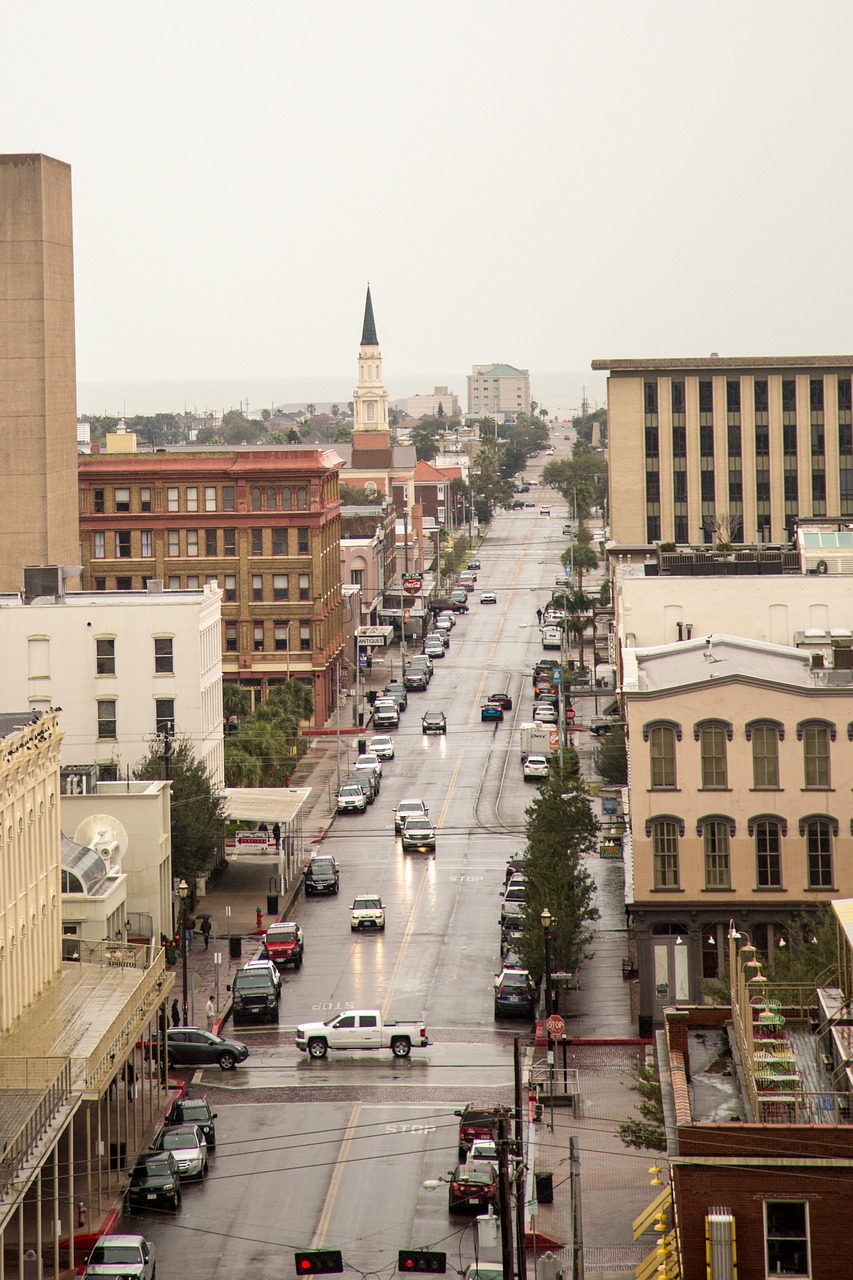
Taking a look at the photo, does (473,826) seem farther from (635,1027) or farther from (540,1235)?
(540,1235)

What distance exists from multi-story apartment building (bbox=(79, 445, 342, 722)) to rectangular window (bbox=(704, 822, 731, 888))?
66336mm

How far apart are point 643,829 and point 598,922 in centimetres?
1433

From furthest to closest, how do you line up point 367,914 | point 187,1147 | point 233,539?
point 233,539 → point 367,914 → point 187,1147

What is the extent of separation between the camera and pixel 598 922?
74.8 m

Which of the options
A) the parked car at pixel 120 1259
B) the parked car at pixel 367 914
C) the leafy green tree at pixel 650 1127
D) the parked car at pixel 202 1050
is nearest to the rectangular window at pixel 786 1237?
the leafy green tree at pixel 650 1127

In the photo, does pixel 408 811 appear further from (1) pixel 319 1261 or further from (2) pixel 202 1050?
(1) pixel 319 1261

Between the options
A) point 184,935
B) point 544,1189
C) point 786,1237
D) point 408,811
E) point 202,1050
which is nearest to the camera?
point 786,1237

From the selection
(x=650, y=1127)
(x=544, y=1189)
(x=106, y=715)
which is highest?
(x=106, y=715)

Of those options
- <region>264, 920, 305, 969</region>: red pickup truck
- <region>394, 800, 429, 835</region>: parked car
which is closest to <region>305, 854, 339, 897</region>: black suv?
<region>394, 800, 429, 835</region>: parked car

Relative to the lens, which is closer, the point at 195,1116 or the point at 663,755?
the point at 195,1116

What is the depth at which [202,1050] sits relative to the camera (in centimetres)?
5781

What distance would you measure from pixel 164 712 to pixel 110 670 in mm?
2924

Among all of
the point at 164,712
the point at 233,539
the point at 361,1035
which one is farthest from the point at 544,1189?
the point at 233,539

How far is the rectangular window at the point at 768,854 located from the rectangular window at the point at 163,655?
3343 centimetres
